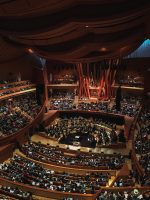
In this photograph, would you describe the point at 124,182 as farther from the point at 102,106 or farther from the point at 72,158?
the point at 102,106

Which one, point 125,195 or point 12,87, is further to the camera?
point 12,87

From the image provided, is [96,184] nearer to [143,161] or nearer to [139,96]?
[143,161]

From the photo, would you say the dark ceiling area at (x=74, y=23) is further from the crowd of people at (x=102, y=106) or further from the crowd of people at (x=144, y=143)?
the crowd of people at (x=102, y=106)

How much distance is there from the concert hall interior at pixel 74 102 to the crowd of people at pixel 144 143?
0.23 ft

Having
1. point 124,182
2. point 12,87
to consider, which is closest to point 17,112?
point 12,87

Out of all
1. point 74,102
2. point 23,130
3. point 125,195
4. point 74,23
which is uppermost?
point 74,23

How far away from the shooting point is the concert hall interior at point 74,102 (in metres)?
12.3

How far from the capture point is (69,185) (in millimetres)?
13500

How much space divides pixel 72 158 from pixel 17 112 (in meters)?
8.47

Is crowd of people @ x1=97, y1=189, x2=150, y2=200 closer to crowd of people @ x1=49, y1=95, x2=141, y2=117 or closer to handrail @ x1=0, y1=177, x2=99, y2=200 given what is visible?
handrail @ x1=0, y1=177, x2=99, y2=200

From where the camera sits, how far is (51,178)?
14.3 metres

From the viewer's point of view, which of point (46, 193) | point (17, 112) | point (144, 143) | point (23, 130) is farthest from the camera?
point (17, 112)

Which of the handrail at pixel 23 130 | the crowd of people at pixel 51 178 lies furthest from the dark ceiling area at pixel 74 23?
the handrail at pixel 23 130

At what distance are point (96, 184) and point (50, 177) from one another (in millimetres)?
2340
